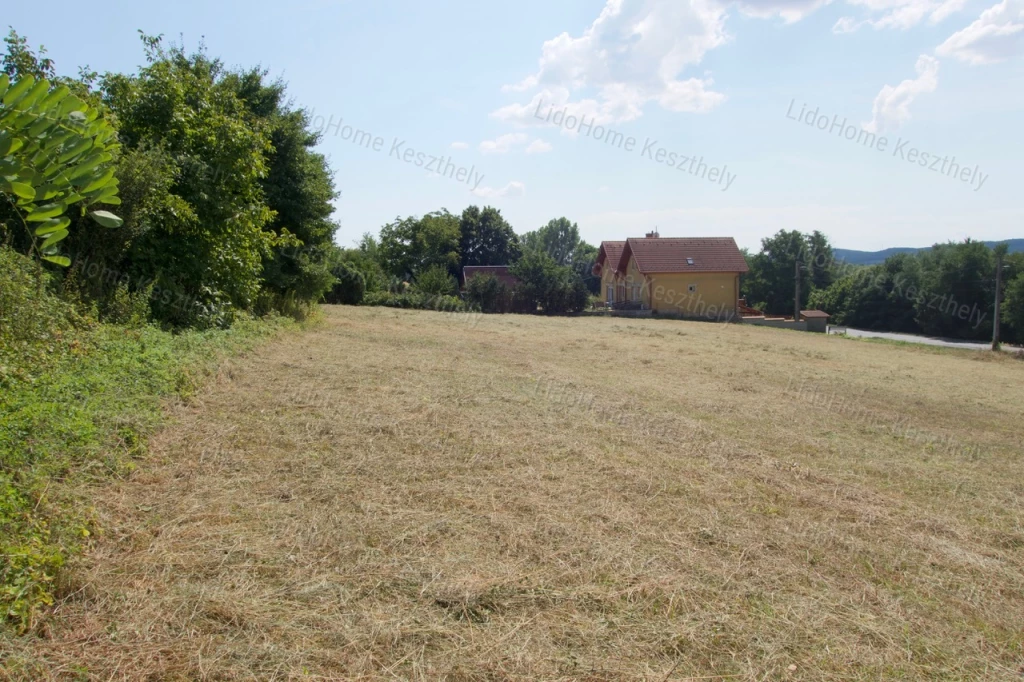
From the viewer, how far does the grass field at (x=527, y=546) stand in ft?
9.03

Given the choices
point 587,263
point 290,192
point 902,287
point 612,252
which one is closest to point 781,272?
point 902,287

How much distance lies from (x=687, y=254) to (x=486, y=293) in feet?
39.4

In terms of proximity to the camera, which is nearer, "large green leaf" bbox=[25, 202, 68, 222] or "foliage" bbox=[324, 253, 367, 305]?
"large green leaf" bbox=[25, 202, 68, 222]

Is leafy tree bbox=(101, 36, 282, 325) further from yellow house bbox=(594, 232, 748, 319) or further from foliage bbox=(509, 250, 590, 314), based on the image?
yellow house bbox=(594, 232, 748, 319)

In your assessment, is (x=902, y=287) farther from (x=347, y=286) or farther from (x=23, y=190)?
(x=23, y=190)

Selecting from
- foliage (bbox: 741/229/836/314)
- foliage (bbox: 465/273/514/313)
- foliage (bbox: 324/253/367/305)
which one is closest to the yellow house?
foliage (bbox: 465/273/514/313)

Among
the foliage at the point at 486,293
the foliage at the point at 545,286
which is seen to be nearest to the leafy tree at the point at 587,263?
the foliage at the point at 545,286

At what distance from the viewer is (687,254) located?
3544 centimetres

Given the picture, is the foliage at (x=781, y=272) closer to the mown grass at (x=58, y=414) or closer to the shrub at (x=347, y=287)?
the shrub at (x=347, y=287)

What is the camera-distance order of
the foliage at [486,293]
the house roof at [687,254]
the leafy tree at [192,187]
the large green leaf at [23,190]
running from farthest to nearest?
the house roof at [687,254]
the foliage at [486,293]
the leafy tree at [192,187]
the large green leaf at [23,190]

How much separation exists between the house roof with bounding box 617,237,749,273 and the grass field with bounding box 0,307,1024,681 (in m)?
27.3

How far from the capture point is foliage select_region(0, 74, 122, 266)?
1116 mm

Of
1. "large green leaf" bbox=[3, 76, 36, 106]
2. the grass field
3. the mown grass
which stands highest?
"large green leaf" bbox=[3, 76, 36, 106]

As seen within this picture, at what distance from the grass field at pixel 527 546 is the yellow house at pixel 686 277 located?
2683cm
